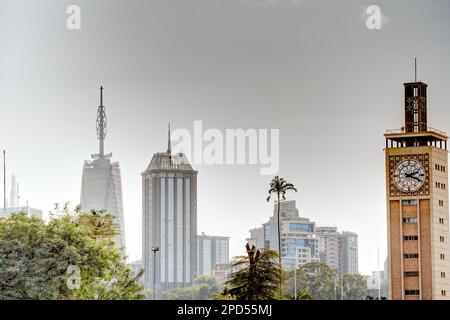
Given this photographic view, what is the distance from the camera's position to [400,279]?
336 feet

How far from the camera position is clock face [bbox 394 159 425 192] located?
10444cm

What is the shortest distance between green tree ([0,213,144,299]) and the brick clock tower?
48.5 m

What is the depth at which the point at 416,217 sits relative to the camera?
104m

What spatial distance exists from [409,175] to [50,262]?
5891cm

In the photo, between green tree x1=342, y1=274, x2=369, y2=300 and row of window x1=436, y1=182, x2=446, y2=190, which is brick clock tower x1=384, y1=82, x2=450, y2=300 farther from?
green tree x1=342, y1=274, x2=369, y2=300

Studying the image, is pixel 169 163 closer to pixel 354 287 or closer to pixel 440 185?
pixel 354 287

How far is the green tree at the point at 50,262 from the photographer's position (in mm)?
52562

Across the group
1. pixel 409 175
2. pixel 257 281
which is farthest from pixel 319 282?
pixel 257 281

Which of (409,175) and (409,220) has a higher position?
(409,175)

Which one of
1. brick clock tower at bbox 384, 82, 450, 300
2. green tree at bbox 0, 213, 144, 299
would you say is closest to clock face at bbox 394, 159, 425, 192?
brick clock tower at bbox 384, 82, 450, 300

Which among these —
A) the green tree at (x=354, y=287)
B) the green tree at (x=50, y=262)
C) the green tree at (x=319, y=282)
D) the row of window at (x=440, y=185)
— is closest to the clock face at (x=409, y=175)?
the row of window at (x=440, y=185)
